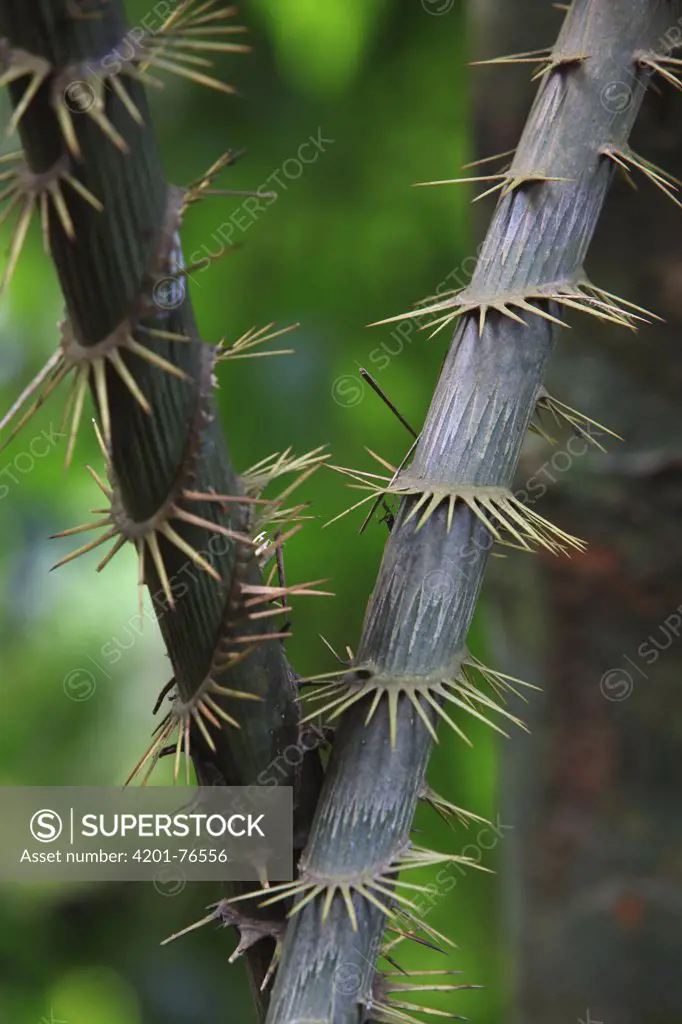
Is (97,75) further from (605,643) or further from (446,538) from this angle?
(605,643)

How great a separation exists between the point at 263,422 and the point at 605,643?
2.21 ft

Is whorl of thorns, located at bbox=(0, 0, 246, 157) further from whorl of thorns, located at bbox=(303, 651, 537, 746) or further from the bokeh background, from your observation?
the bokeh background

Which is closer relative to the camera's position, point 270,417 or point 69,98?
point 69,98

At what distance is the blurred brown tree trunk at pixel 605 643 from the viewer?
0.54 m

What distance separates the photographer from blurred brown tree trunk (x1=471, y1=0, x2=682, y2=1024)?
54cm

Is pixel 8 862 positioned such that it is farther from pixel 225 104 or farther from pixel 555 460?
pixel 225 104

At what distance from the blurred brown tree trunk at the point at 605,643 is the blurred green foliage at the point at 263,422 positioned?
52cm

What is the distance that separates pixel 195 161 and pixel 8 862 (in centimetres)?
81

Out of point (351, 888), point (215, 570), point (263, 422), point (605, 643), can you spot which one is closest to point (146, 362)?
point (215, 570)

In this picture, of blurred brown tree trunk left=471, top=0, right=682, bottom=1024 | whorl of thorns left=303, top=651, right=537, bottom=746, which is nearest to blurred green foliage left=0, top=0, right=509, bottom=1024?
blurred brown tree trunk left=471, top=0, right=682, bottom=1024

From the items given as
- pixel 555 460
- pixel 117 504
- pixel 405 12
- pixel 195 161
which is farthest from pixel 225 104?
pixel 117 504

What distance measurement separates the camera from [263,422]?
1189mm

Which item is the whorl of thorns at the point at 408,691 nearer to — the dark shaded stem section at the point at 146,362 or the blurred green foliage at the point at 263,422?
the dark shaded stem section at the point at 146,362

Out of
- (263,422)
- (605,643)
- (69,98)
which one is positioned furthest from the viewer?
(263,422)
